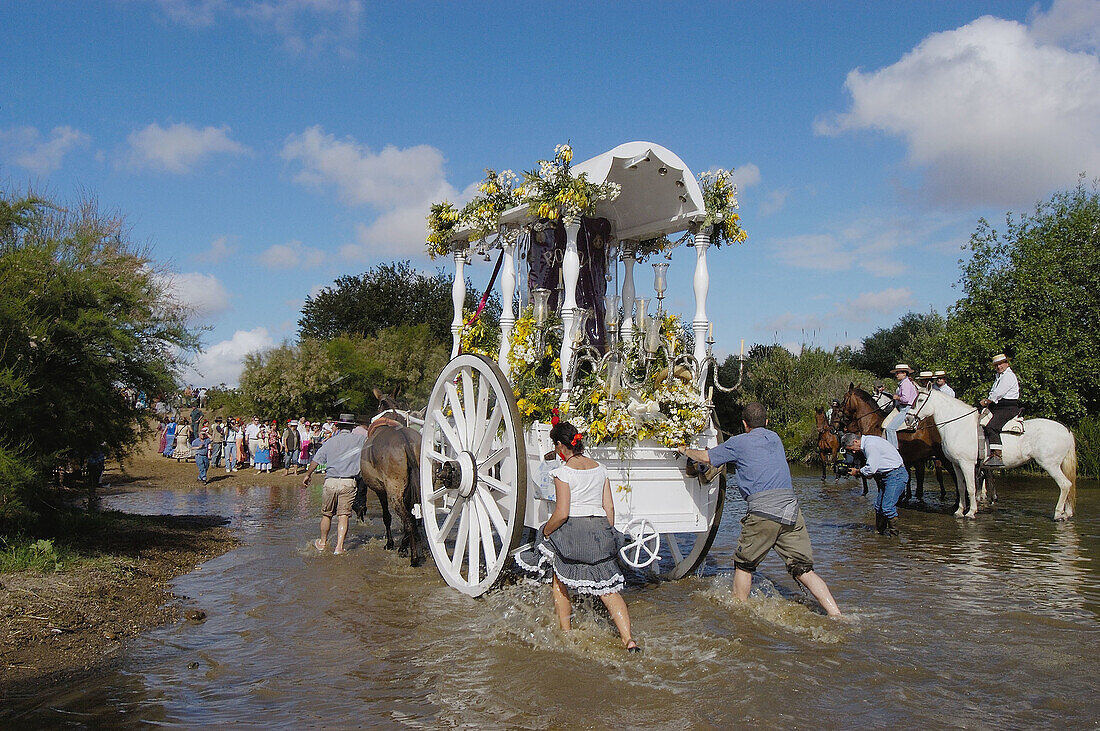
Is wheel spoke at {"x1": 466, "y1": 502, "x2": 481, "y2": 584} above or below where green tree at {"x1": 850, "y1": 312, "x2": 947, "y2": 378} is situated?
below

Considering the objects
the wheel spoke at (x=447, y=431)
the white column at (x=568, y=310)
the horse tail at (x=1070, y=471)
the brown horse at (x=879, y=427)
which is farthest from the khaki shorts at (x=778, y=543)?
the horse tail at (x=1070, y=471)

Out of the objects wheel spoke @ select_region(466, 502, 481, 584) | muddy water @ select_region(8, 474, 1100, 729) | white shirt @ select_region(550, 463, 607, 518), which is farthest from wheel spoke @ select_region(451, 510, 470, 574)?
white shirt @ select_region(550, 463, 607, 518)

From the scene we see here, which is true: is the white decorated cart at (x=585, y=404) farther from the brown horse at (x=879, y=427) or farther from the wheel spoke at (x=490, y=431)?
the brown horse at (x=879, y=427)

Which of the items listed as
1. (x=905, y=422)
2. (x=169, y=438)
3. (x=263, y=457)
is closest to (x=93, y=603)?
Result: (x=905, y=422)

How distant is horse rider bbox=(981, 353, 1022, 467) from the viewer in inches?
472

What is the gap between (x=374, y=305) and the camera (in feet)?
129

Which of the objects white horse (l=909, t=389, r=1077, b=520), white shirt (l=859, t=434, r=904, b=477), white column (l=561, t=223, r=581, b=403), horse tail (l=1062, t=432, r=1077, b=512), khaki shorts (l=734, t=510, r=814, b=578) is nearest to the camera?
khaki shorts (l=734, t=510, r=814, b=578)

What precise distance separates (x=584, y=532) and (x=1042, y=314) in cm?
1780

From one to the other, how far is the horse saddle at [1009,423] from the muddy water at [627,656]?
377 centimetres

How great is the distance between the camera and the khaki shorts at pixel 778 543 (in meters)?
6.01

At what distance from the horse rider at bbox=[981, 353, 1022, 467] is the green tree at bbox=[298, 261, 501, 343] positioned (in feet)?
96.1

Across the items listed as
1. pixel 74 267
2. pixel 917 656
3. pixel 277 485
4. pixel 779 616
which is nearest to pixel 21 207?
pixel 74 267

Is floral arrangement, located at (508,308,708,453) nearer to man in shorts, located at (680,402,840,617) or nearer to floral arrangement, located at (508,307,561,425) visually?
floral arrangement, located at (508,307,561,425)

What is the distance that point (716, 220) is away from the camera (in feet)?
23.0
